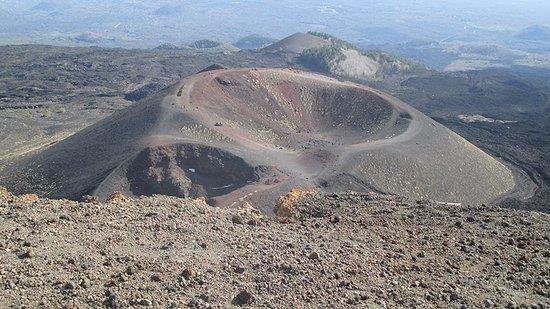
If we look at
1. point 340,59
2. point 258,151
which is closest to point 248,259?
point 258,151

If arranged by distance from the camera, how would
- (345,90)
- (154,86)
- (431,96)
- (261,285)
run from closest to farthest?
(261,285), (345,90), (154,86), (431,96)

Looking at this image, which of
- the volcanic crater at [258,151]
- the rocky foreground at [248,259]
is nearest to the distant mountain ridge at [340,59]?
the volcanic crater at [258,151]

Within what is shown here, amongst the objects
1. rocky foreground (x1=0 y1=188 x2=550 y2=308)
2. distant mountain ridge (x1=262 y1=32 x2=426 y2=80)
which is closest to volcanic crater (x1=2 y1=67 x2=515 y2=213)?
rocky foreground (x1=0 y1=188 x2=550 y2=308)

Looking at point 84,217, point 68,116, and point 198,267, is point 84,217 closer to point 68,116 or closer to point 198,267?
point 198,267

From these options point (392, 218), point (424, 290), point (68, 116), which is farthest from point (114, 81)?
point (424, 290)

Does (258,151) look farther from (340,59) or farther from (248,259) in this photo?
(340,59)

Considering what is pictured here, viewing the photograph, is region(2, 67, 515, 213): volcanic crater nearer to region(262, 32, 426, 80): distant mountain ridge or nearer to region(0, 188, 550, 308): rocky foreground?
region(0, 188, 550, 308): rocky foreground
